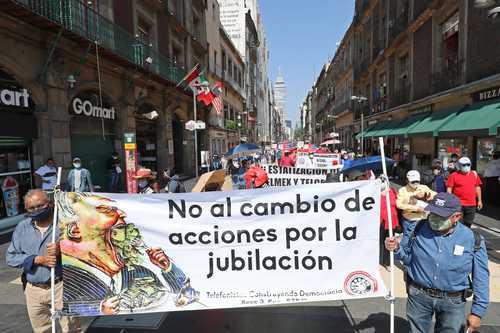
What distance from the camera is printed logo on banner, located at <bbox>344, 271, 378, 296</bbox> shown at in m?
2.96

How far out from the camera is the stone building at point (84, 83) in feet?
27.2

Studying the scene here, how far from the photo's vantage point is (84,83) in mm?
10898

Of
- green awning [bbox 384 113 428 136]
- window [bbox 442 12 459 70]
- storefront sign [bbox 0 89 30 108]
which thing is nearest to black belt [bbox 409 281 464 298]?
storefront sign [bbox 0 89 30 108]

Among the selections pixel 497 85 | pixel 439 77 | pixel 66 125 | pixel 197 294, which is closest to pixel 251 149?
pixel 66 125

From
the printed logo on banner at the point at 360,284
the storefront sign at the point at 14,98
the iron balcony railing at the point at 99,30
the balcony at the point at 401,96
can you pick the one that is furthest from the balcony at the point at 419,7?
the storefront sign at the point at 14,98

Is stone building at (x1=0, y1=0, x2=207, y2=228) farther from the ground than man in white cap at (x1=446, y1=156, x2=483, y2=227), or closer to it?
farther from the ground

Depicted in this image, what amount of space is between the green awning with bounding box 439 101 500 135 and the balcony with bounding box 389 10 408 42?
441 inches

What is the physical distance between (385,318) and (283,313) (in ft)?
4.01

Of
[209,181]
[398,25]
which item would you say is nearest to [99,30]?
[209,181]

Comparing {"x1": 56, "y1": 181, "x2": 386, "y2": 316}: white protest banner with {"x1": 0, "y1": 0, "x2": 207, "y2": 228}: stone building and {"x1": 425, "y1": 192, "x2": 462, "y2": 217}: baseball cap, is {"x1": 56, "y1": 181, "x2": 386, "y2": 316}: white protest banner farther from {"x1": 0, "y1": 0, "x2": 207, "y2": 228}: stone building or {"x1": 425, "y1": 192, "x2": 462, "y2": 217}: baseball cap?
{"x1": 0, "y1": 0, "x2": 207, "y2": 228}: stone building

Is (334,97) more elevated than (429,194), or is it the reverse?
(334,97)

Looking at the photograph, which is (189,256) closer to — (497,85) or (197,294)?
(197,294)

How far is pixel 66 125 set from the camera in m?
9.82

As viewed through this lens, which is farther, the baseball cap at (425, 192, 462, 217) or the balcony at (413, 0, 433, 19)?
the balcony at (413, 0, 433, 19)
